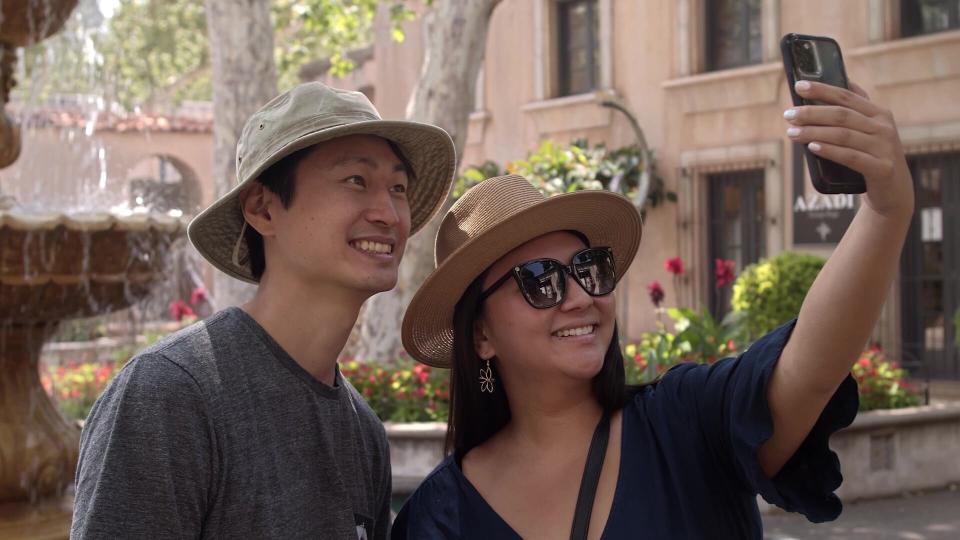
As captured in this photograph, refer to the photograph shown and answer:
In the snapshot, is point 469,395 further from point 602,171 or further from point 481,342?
point 602,171

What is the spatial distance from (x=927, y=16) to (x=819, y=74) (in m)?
13.7

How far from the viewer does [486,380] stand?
293 cm

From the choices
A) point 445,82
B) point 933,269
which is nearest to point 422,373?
point 445,82

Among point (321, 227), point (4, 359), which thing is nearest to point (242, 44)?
point (4, 359)

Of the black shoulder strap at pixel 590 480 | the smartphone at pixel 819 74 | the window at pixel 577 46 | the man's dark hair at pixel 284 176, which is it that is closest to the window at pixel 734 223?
the window at pixel 577 46

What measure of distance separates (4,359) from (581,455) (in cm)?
349

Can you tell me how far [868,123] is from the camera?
194 centimetres

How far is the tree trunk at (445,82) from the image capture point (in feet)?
35.2

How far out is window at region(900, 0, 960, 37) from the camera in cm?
1425

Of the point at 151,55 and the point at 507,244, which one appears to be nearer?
Answer: the point at 507,244

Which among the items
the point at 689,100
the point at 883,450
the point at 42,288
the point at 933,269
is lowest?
the point at 883,450

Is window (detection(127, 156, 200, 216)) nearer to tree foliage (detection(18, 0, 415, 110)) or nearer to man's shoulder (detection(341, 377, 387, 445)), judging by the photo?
tree foliage (detection(18, 0, 415, 110))

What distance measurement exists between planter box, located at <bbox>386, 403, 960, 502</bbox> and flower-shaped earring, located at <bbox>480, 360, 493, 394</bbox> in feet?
16.3

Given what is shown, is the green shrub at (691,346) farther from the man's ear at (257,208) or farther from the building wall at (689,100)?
the man's ear at (257,208)
